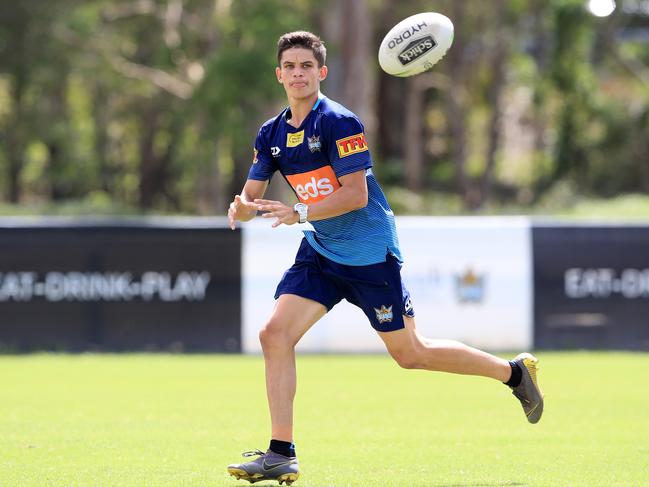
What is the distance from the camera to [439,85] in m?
39.9

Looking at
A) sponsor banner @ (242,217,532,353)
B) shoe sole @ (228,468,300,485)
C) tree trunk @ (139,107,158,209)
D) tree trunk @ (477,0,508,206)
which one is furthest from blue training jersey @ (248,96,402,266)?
tree trunk @ (139,107,158,209)

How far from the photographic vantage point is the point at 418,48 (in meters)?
7.00

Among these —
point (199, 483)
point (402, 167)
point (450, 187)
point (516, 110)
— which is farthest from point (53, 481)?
point (516, 110)

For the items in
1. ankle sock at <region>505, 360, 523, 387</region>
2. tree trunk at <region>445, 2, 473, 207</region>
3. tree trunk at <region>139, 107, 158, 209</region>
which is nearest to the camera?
ankle sock at <region>505, 360, 523, 387</region>

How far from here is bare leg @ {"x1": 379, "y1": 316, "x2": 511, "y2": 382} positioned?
6895mm

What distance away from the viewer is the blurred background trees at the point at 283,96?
26203mm

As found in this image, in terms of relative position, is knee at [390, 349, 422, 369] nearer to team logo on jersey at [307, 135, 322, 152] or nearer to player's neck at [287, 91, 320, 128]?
team logo on jersey at [307, 135, 322, 152]

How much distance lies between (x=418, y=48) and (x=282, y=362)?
6.57 feet

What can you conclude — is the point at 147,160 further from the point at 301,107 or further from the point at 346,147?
the point at 346,147

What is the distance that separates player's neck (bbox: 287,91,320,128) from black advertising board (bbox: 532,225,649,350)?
30.5 feet

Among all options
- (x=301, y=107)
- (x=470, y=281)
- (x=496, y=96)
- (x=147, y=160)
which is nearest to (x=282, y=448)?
(x=301, y=107)

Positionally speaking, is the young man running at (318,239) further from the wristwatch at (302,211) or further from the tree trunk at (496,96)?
the tree trunk at (496,96)

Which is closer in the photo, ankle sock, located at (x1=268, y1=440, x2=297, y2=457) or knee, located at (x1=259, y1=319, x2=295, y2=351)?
ankle sock, located at (x1=268, y1=440, x2=297, y2=457)

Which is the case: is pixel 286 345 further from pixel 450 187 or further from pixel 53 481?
pixel 450 187
